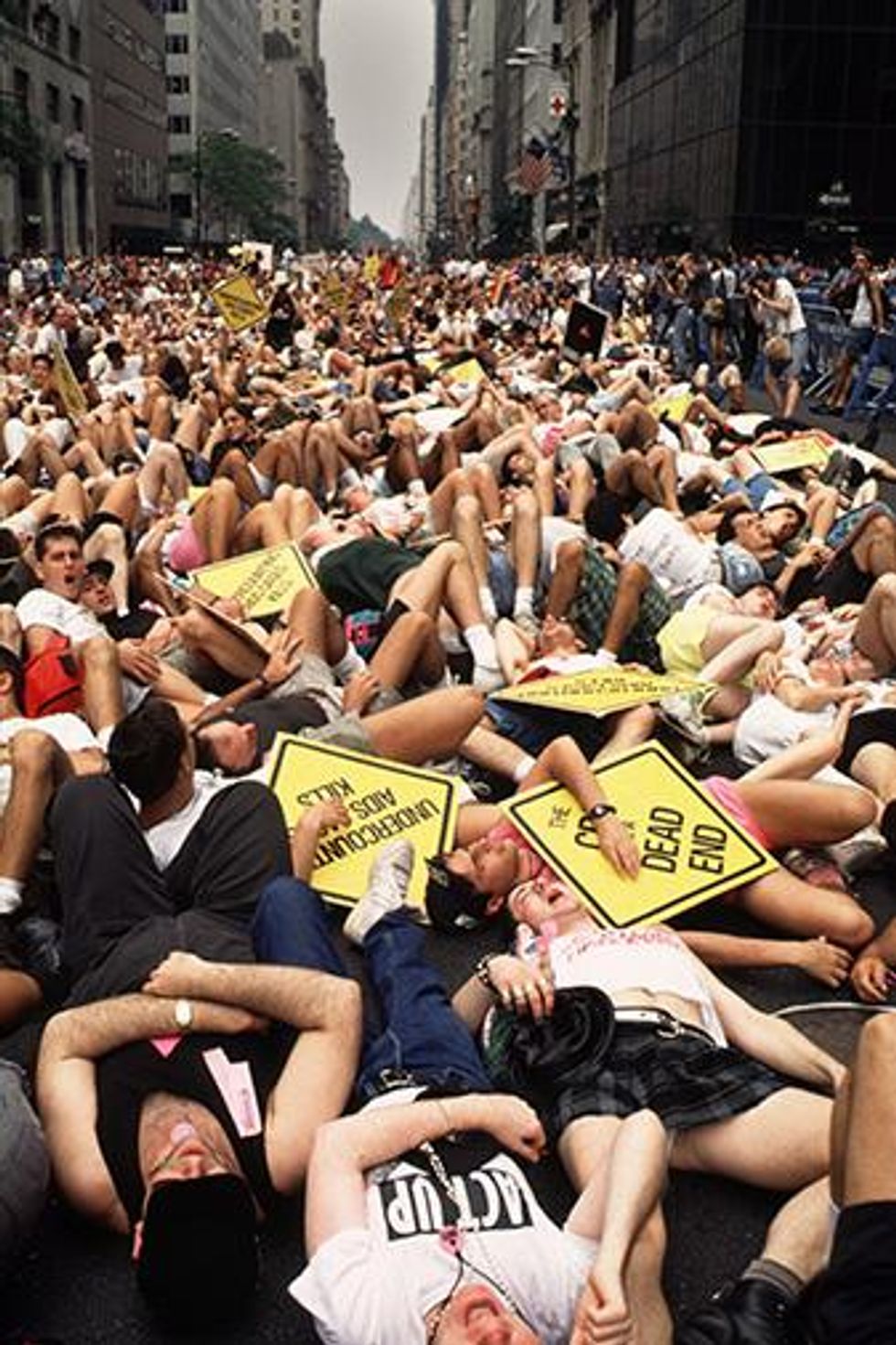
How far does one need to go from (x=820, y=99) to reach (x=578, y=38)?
49.6 m

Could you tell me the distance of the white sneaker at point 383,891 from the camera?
4.71 meters

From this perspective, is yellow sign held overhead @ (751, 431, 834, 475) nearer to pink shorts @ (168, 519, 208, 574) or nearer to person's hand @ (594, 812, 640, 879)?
pink shorts @ (168, 519, 208, 574)

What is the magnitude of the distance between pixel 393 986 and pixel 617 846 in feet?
A: 3.15

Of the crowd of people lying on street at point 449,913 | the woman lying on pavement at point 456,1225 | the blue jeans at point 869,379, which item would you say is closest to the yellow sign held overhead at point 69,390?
the crowd of people lying on street at point 449,913

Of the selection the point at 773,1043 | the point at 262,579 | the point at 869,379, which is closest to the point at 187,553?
the point at 262,579

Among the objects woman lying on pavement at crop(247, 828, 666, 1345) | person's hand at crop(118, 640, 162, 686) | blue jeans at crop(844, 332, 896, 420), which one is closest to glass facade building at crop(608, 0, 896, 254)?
blue jeans at crop(844, 332, 896, 420)

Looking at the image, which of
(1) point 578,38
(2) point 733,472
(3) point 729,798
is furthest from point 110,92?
(3) point 729,798

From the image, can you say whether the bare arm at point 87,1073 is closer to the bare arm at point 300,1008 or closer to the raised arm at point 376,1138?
the bare arm at point 300,1008

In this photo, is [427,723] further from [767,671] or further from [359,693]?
[767,671]

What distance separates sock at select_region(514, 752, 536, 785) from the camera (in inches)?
228

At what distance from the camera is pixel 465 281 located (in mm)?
40812

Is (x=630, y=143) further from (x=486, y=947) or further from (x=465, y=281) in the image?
(x=486, y=947)

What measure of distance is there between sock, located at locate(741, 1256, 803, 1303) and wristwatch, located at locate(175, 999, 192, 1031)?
1.49m

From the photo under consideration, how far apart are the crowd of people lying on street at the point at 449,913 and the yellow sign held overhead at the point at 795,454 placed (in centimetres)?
142
